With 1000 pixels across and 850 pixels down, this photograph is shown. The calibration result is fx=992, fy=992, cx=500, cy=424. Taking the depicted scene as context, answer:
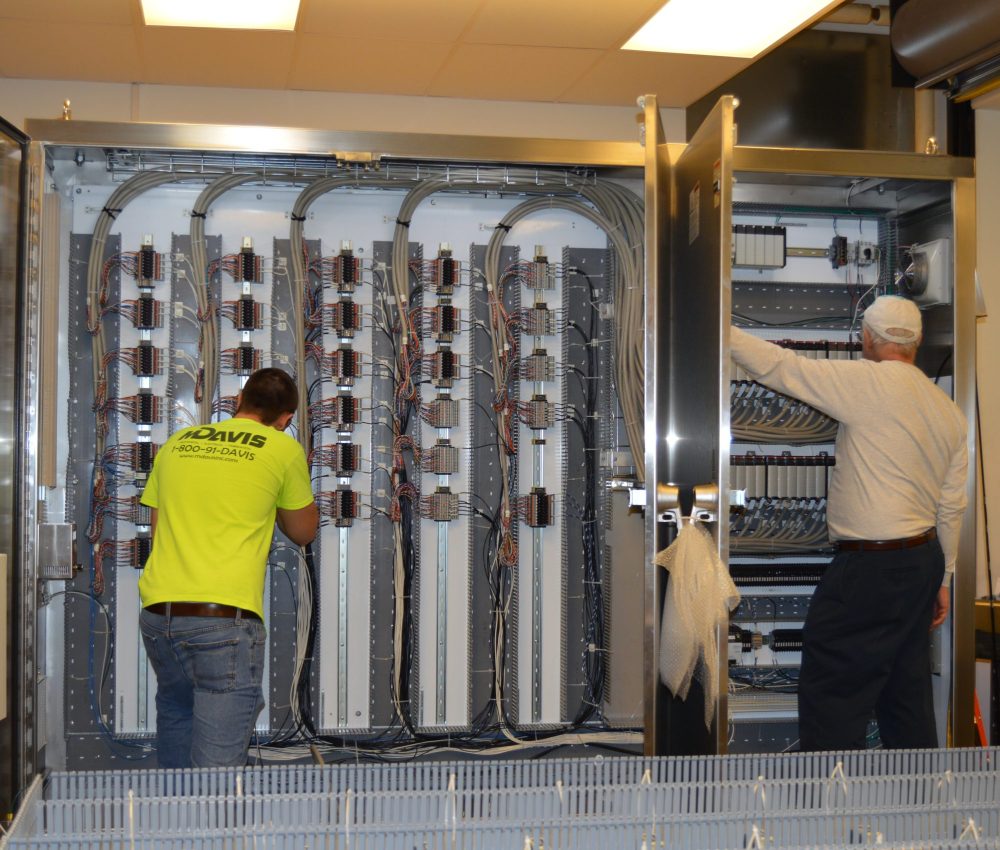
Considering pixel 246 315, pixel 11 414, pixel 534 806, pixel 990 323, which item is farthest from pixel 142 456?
pixel 990 323

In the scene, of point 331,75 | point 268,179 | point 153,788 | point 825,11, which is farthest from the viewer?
point 331,75

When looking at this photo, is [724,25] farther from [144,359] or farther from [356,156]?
[144,359]

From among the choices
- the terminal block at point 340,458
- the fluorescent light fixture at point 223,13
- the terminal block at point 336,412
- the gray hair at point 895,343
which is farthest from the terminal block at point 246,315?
the gray hair at point 895,343

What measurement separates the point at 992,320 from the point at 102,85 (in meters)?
4.62

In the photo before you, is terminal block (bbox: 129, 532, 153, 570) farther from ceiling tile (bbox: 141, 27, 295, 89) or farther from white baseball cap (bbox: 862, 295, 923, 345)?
white baseball cap (bbox: 862, 295, 923, 345)

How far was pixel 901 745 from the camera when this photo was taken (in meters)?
2.91

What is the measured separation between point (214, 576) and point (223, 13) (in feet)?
8.37

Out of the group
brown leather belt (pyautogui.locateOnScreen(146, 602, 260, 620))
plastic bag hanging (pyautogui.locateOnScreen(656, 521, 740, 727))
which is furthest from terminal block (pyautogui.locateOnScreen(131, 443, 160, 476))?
plastic bag hanging (pyautogui.locateOnScreen(656, 521, 740, 727))

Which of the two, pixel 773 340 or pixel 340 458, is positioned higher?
pixel 773 340

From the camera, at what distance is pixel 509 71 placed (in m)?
4.84

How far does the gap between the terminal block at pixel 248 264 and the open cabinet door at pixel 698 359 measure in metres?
1.66

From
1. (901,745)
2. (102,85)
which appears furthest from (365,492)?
(102,85)

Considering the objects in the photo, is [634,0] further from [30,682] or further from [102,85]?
[30,682]

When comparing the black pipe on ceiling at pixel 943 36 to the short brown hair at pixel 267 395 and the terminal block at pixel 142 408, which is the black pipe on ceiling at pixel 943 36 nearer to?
the short brown hair at pixel 267 395
